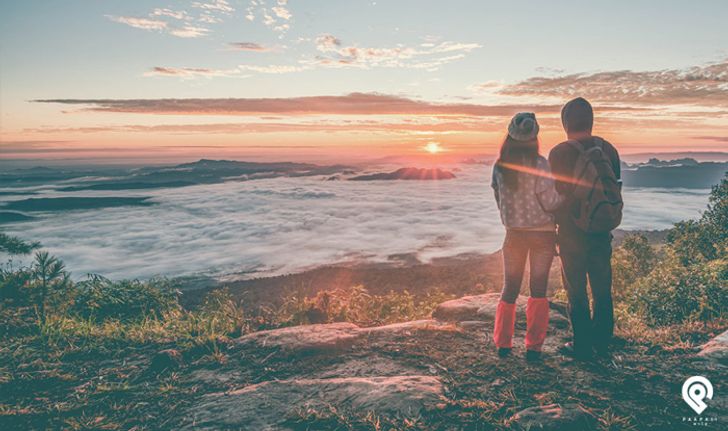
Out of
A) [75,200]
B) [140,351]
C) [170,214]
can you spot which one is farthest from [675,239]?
[75,200]

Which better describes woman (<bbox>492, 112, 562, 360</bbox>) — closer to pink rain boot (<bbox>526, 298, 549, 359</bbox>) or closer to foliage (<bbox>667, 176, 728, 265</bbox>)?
pink rain boot (<bbox>526, 298, 549, 359</bbox>)

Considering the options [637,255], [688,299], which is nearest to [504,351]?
[688,299]

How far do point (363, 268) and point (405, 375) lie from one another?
7124 cm

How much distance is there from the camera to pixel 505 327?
419cm

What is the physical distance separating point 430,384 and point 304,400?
1084mm

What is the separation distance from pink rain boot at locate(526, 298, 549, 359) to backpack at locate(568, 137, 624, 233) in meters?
0.84

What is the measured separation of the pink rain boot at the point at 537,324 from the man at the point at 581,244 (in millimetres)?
311

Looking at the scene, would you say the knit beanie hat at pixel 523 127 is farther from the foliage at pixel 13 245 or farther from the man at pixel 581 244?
the foliage at pixel 13 245

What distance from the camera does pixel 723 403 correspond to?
326cm

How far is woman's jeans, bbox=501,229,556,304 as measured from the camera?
4.01 m

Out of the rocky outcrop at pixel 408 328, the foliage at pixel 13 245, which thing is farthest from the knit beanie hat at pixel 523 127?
the foliage at pixel 13 245

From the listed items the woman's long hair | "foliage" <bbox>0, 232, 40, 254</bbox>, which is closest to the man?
the woman's long hair

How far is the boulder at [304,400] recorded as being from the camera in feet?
10.5

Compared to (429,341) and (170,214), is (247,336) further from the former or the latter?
(170,214)
